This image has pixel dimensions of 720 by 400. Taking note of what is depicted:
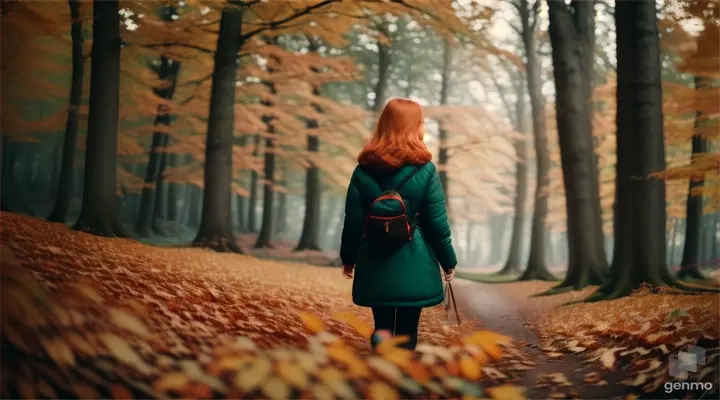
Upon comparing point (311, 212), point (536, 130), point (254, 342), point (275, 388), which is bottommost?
point (254, 342)

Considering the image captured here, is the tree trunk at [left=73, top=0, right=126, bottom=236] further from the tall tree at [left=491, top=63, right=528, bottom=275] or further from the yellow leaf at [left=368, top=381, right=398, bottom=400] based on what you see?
the tall tree at [left=491, top=63, right=528, bottom=275]

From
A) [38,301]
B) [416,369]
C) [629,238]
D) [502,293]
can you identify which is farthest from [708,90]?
[38,301]

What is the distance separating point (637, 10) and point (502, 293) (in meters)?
6.70

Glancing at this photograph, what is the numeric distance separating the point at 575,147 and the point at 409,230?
25.5ft

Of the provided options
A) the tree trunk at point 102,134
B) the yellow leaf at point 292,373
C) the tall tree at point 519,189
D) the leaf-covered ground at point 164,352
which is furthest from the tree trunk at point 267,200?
the yellow leaf at point 292,373

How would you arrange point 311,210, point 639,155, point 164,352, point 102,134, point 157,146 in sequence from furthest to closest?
1. point 311,210
2. point 157,146
3. point 102,134
4. point 639,155
5. point 164,352

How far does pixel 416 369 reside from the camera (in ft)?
8.88

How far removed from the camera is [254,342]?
11.3 ft

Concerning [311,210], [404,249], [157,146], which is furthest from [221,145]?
[404,249]

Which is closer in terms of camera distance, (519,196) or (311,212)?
(519,196)

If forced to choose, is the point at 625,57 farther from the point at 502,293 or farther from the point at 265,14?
the point at 265,14

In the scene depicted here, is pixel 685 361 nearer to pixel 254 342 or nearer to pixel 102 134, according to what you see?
pixel 254 342

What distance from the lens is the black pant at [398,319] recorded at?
342 centimetres

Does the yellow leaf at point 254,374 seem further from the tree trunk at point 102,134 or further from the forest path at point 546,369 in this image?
the tree trunk at point 102,134
